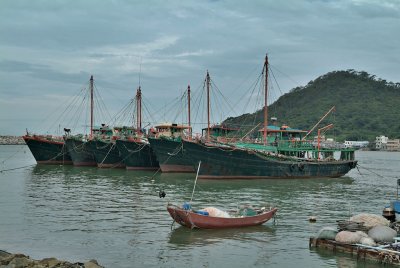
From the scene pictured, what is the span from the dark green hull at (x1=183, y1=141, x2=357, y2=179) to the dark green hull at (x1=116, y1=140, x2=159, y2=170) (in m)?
12.0

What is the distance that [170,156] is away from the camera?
175 ft

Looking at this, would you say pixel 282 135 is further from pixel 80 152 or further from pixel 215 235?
pixel 215 235

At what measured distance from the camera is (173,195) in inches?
1425

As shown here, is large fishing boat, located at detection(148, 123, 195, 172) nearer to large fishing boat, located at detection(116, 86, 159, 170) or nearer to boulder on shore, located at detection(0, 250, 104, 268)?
large fishing boat, located at detection(116, 86, 159, 170)

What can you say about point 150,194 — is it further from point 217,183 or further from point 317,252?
point 317,252

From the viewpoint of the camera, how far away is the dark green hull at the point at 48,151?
6894 cm

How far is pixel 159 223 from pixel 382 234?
11157 millimetres

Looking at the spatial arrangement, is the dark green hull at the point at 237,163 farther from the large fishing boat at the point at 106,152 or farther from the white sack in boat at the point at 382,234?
the white sack in boat at the point at 382,234

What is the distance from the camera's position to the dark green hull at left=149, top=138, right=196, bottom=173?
51688mm

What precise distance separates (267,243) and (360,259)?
176 inches

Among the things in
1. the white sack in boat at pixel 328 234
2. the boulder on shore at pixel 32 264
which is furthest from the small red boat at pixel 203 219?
the boulder on shore at pixel 32 264

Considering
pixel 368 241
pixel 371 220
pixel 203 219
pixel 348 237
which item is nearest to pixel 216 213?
pixel 203 219

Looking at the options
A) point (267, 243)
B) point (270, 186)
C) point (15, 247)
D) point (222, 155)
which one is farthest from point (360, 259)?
point (222, 155)

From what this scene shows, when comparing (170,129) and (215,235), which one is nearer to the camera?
(215,235)
